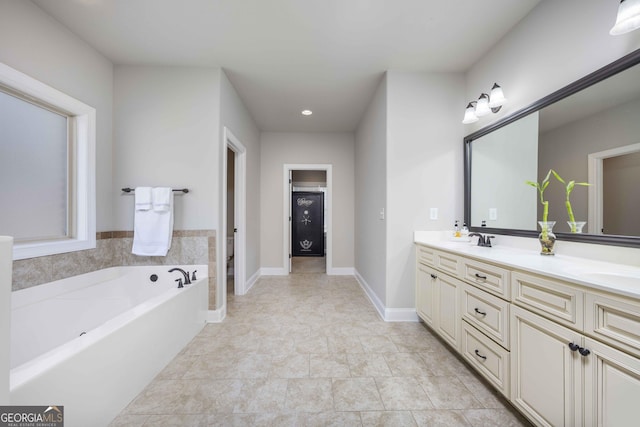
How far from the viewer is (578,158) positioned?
5.04ft

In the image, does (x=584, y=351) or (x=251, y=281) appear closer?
(x=584, y=351)

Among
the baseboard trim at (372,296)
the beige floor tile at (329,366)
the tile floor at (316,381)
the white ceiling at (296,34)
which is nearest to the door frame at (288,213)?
the baseboard trim at (372,296)

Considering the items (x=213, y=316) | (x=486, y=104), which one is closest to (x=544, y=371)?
(x=486, y=104)

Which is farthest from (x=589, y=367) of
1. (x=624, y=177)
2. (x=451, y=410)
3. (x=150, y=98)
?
(x=150, y=98)

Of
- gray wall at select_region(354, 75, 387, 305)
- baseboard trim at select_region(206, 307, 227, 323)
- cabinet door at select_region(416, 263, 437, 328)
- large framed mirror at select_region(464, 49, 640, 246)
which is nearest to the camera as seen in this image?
large framed mirror at select_region(464, 49, 640, 246)

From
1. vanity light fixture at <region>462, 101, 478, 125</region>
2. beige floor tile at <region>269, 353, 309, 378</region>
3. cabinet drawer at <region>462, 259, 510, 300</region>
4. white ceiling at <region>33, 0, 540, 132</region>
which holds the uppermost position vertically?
white ceiling at <region>33, 0, 540, 132</region>

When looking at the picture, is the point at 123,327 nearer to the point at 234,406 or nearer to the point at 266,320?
the point at 234,406

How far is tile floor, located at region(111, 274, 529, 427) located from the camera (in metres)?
1.36

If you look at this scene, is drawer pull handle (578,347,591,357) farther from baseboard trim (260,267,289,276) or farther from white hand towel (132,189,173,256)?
baseboard trim (260,267,289,276)

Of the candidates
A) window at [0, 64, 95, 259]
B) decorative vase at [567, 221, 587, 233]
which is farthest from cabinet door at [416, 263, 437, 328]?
window at [0, 64, 95, 259]

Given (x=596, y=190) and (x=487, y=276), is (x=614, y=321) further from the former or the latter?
(x=596, y=190)

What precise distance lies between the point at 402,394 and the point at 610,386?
0.96m

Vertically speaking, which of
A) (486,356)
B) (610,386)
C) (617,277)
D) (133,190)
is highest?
(133,190)

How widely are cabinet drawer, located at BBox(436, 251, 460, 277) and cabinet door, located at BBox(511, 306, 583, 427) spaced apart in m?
0.55
